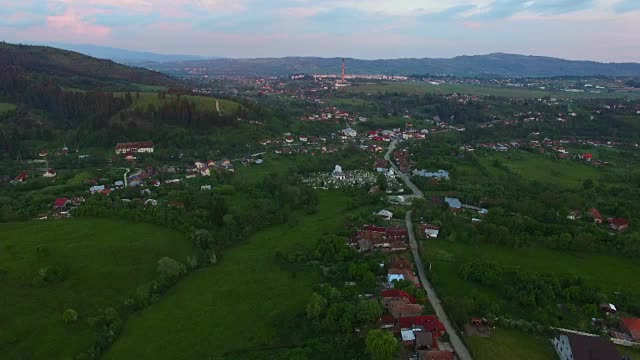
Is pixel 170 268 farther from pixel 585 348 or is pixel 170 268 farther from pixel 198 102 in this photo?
pixel 198 102

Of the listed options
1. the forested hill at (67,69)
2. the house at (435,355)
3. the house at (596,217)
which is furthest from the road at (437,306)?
the forested hill at (67,69)

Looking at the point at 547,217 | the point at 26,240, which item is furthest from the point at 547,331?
the point at 26,240

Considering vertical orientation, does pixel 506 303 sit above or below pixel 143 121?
below

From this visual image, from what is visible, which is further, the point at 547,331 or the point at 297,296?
the point at 297,296

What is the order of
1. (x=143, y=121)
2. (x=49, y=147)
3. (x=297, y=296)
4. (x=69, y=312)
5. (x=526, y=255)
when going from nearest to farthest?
1. (x=69, y=312)
2. (x=297, y=296)
3. (x=526, y=255)
4. (x=49, y=147)
5. (x=143, y=121)

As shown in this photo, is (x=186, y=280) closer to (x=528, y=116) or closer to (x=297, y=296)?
(x=297, y=296)

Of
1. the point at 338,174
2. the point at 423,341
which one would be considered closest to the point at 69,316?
the point at 423,341
